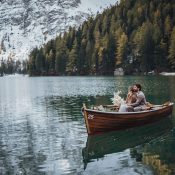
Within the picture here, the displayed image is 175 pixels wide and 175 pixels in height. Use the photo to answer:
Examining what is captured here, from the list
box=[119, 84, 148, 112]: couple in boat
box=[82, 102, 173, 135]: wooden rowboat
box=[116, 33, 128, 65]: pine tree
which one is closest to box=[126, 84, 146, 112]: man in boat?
box=[119, 84, 148, 112]: couple in boat

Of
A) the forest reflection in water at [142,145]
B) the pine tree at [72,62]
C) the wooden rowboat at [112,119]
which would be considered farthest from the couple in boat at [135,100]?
the pine tree at [72,62]

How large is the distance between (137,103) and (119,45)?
399 ft

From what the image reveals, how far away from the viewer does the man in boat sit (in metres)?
30.0

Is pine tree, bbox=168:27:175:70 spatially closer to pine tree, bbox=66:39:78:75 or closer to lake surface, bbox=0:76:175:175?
pine tree, bbox=66:39:78:75

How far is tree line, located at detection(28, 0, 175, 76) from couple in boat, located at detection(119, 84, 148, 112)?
98563 mm

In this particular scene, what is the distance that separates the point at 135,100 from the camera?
30625mm

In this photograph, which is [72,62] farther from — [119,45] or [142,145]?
[142,145]

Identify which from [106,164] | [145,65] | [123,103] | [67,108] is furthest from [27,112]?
[145,65]

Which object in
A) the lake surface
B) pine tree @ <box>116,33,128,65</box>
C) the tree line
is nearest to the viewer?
the lake surface

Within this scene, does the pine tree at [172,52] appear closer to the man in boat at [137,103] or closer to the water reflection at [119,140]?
the water reflection at [119,140]

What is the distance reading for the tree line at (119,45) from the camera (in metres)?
138

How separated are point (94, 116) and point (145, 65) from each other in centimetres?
11105

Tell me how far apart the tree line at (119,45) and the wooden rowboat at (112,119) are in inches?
3885

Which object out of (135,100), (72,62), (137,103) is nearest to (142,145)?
(137,103)
